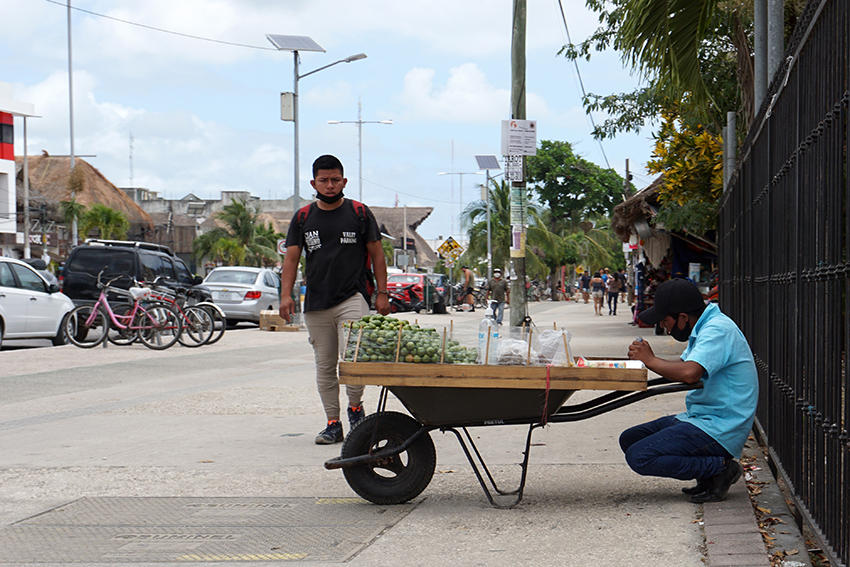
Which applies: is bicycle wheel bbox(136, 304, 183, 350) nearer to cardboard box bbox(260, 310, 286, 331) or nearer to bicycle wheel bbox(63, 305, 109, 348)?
bicycle wheel bbox(63, 305, 109, 348)

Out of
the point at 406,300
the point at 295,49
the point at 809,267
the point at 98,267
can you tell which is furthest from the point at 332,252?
the point at 406,300

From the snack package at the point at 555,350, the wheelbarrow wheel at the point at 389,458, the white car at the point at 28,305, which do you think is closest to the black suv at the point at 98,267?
the white car at the point at 28,305

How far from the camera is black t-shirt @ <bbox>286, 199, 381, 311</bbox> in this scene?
6.71 metres

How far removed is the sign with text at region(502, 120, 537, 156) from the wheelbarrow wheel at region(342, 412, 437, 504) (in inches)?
301

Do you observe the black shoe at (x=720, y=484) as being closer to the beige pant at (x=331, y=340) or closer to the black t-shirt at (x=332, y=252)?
the beige pant at (x=331, y=340)

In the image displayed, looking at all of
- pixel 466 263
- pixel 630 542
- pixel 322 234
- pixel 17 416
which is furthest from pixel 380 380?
pixel 466 263

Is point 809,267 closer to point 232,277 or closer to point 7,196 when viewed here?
point 232,277

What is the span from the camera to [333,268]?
→ 6742 mm

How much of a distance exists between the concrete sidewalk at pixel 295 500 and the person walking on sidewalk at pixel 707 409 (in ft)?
0.65

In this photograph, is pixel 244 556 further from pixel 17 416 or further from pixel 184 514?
pixel 17 416

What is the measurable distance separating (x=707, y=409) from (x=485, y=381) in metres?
1.19

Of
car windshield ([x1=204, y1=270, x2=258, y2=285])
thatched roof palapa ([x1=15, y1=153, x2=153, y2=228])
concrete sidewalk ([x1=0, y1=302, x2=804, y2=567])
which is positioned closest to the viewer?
concrete sidewalk ([x1=0, y1=302, x2=804, y2=567])

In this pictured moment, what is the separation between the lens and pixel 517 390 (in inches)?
192

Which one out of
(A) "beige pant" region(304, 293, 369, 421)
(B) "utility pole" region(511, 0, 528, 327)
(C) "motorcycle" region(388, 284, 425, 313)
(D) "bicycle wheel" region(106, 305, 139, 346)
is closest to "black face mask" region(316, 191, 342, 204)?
(A) "beige pant" region(304, 293, 369, 421)
